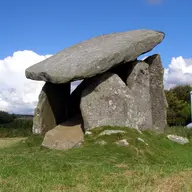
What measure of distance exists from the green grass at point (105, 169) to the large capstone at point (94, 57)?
231 centimetres

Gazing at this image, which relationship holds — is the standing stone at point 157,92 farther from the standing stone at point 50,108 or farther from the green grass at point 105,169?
the standing stone at point 50,108

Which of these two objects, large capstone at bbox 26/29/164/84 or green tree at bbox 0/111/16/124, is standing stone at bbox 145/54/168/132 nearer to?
large capstone at bbox 26/29/164/84

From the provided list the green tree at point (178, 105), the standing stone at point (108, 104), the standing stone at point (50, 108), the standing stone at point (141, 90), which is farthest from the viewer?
the green tree at point (178, 105)

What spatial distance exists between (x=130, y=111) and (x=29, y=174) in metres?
7.65

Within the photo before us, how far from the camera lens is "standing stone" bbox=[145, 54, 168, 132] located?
18453 mm

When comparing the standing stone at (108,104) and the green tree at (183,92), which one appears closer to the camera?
the standing stone at (108,104)

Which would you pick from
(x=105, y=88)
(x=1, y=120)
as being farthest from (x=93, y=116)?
(x=1, y=120)

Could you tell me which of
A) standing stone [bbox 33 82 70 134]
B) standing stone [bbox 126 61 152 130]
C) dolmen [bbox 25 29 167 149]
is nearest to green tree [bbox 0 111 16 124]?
standing stone [bbox 33 82 70 134]

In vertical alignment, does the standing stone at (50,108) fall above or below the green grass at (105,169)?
above

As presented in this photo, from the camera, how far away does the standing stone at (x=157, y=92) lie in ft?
60.5

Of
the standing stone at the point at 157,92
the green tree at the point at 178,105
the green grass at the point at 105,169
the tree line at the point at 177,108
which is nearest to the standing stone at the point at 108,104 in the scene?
the green grass at the point at 105,169

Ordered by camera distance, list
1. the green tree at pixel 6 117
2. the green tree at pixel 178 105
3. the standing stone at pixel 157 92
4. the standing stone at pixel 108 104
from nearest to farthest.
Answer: the standing stone at pixel 108 104 < the standing stone at pixel 157 92 < the green tree at pixel 6 117 < the green tree at pixel 178 105

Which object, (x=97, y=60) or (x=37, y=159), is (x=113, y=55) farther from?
(x=37, y=159)

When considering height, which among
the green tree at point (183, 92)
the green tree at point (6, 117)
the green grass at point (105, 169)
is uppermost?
the green tree at point (183, 92)
